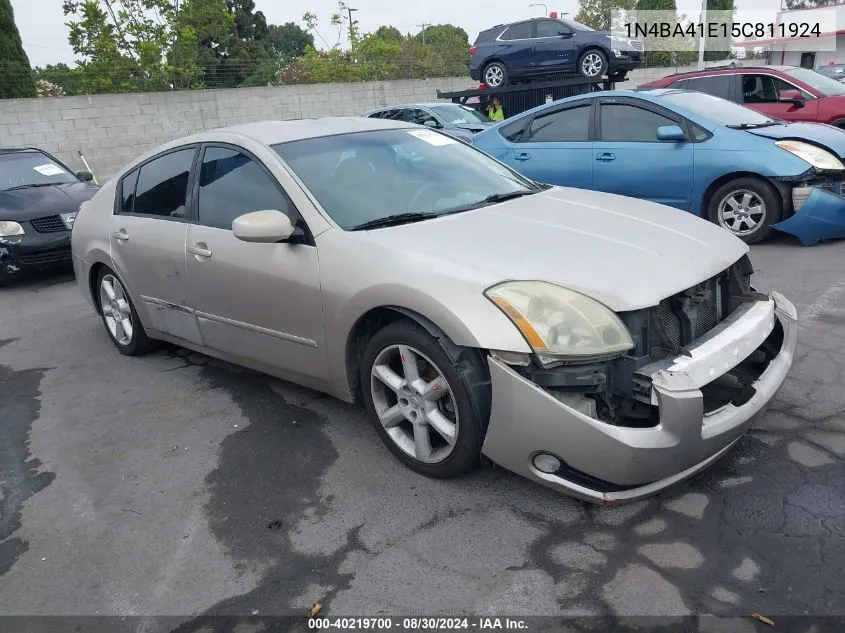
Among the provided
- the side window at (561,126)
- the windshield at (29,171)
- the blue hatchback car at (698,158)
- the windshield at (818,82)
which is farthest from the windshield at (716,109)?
the windshield at (29,171)

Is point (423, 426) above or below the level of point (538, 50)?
below

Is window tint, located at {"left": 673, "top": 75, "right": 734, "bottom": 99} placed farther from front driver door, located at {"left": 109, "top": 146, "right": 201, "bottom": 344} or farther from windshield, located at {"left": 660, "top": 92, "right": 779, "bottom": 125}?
front driver door, located at {"left": 109, "top": 146, "right": 201, "bottom": 344}

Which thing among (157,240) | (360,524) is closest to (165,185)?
(157,240)

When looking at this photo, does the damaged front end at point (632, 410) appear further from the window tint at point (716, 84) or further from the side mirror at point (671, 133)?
the window tint at point (716, 84)

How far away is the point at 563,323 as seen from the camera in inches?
105

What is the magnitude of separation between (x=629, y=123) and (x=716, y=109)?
888 mm

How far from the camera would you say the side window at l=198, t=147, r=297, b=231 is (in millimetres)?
3689

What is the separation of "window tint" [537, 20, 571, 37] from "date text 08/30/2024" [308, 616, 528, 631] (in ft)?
44.8

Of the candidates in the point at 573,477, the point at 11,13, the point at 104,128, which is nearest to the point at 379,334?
the point at 573,477

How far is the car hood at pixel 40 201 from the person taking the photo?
779cm

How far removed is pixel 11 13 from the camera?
627 inches

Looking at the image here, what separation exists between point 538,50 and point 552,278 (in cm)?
1267

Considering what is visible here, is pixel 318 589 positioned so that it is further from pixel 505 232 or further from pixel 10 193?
pixel 10 193

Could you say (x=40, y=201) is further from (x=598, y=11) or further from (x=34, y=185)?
(x=598, y=11)
